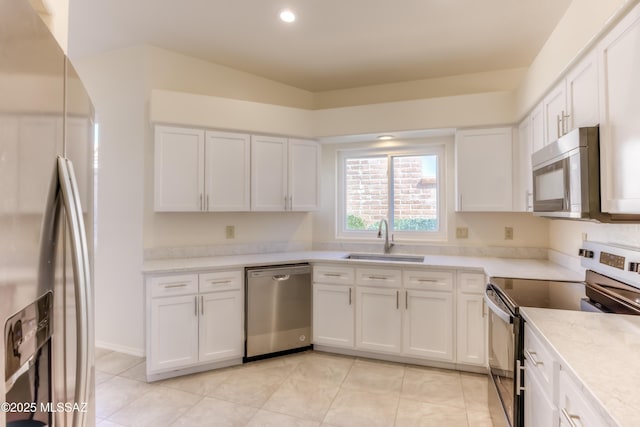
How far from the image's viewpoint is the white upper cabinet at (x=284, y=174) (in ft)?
10.5

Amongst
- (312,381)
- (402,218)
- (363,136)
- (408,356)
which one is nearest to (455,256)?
(402,218)

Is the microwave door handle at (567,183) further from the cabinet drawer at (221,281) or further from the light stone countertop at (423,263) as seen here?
the cabinet drawer at (221,281)

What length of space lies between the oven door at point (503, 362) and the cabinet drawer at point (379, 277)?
34.4 inches

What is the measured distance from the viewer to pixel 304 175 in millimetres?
3424

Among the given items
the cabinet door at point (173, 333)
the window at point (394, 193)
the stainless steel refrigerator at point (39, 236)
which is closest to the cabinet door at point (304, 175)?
the window at point (394, 193)

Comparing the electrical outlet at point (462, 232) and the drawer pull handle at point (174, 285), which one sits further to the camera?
the electrical outlet at point (462, 232)

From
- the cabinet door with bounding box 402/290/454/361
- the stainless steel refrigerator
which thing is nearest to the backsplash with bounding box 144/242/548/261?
the cabinet door with bounding box 402/290/454/361

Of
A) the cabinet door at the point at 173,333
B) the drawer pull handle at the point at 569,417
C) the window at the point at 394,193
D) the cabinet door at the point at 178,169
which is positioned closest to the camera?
the drawer pull handle at the point at 569,417

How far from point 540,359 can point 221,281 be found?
2.28 metres

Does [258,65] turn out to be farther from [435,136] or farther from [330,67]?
[435,136]

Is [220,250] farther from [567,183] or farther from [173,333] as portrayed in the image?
[567,183]

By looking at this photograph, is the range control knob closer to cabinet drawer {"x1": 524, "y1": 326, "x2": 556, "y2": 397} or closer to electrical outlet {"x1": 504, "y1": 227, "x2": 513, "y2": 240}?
cabinet drawer {"x1": 524, "y1": 326, "x2": 556, "y2": 397}

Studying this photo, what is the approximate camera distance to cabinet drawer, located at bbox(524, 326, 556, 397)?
1.19 m

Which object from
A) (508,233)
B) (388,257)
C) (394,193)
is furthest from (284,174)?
(508,233)
